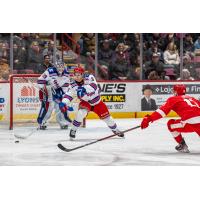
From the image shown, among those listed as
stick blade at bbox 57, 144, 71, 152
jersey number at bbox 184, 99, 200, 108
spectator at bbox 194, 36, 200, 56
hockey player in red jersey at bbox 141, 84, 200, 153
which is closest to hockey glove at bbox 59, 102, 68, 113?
stick blade at bbox 57, 144, 71, 152

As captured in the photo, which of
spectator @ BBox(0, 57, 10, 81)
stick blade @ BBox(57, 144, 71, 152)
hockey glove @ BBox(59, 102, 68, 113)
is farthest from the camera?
spectator @ BBox(0, 57, 10, 81)

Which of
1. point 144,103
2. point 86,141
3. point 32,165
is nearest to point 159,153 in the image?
point 86,141

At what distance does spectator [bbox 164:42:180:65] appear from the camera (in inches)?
441

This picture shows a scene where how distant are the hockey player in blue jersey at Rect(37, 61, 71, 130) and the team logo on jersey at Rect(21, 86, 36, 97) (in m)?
0.34

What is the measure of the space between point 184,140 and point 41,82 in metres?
2.19

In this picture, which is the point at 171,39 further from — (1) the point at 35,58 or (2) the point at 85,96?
(2) the point at 85,96

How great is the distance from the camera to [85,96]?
25.7ft

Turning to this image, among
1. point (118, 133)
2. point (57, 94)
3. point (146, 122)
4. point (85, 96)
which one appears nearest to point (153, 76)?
point (57, 94)

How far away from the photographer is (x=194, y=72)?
36.9 feet

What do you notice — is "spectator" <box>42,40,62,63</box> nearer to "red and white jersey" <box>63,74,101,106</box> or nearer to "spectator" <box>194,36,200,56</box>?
"red and white jersey" <box>63,74,101,106</box>

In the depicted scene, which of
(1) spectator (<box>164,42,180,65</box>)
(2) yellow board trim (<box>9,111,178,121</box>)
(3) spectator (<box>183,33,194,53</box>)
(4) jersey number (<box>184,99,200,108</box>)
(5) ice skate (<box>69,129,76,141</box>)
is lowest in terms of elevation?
(5) ice skate (<box>69,129,76,141</box>)

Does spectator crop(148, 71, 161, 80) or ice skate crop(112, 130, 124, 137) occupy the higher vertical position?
spectator crop(148, 71, 161, 80)

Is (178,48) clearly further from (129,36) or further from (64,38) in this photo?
(64,38)

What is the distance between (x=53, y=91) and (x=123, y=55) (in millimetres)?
2373
